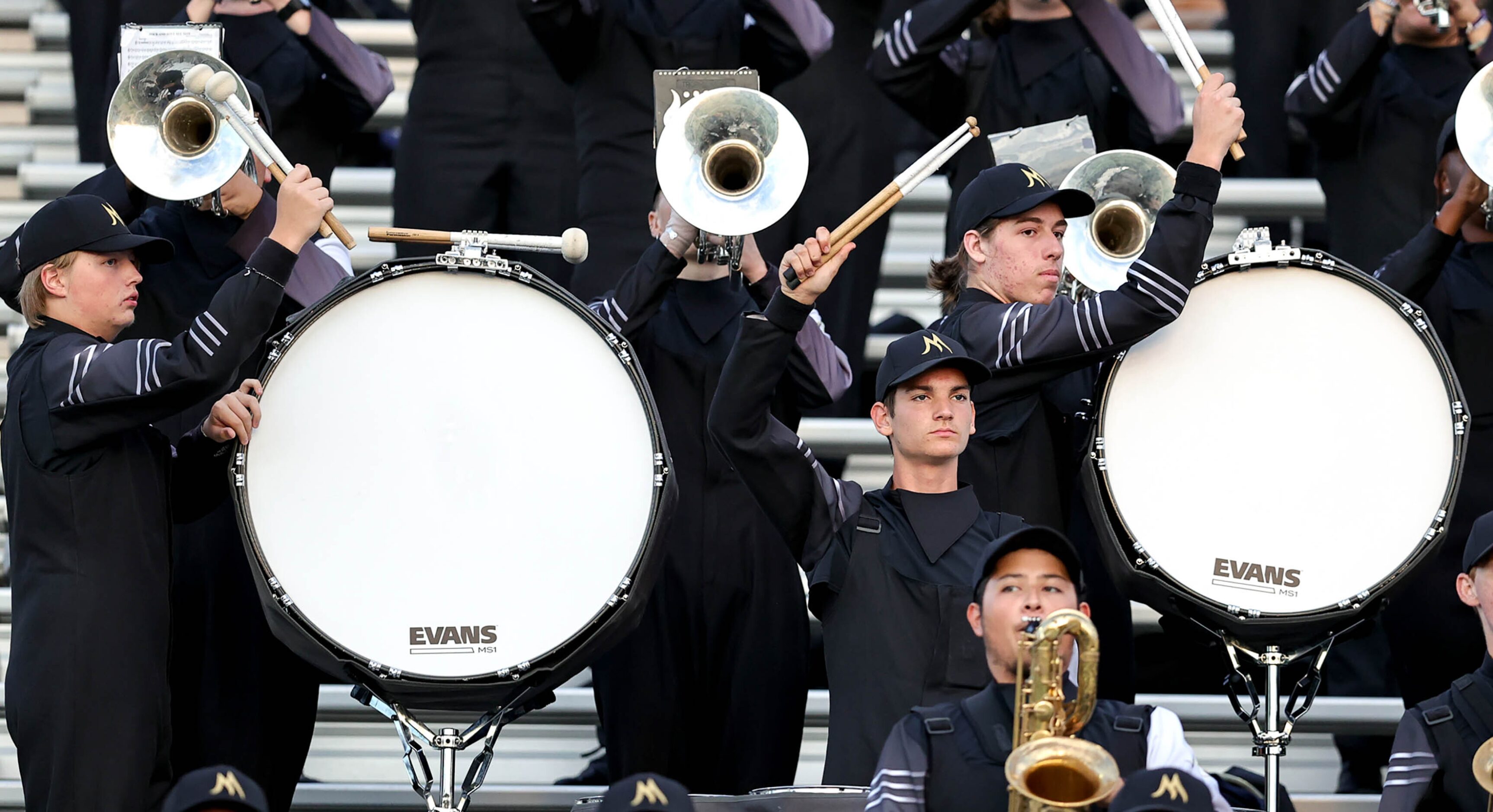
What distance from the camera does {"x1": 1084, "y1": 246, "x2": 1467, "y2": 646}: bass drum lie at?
5152mm

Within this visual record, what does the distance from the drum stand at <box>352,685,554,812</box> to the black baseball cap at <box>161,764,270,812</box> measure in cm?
80

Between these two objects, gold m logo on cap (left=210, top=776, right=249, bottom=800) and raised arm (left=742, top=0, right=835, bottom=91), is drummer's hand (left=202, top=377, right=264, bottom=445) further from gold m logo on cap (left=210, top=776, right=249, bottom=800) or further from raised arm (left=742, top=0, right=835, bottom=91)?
raised arm (left=742, top=0, right=835, bottom=91)

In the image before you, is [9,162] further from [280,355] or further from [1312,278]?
[1312,278]

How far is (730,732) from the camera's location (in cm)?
586

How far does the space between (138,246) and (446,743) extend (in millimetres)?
1455

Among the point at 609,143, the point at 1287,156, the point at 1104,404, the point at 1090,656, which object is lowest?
the point at 1090,656

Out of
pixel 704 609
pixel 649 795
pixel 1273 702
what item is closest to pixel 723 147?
pixel 704 609

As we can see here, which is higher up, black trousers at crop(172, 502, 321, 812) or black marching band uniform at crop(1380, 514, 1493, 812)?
black trousers at crop(172, 502, 321, 812)

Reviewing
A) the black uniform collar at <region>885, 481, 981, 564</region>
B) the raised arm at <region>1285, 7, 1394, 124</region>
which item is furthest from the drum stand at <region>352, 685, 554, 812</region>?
the raised arm at <region>1285, 7, 1394, 124</region>

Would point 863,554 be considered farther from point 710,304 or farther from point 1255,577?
point 710,304

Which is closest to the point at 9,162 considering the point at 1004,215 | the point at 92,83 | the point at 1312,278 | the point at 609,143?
the point at 92,83

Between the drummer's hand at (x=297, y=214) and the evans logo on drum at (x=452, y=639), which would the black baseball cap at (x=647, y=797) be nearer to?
the evans logo on drum at (x=452, y=639)

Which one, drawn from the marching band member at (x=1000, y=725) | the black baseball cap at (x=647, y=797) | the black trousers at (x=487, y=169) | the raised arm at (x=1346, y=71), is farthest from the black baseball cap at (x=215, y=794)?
the raised arm at (x=1346, y=71)

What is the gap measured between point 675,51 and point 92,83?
2.38 meters
